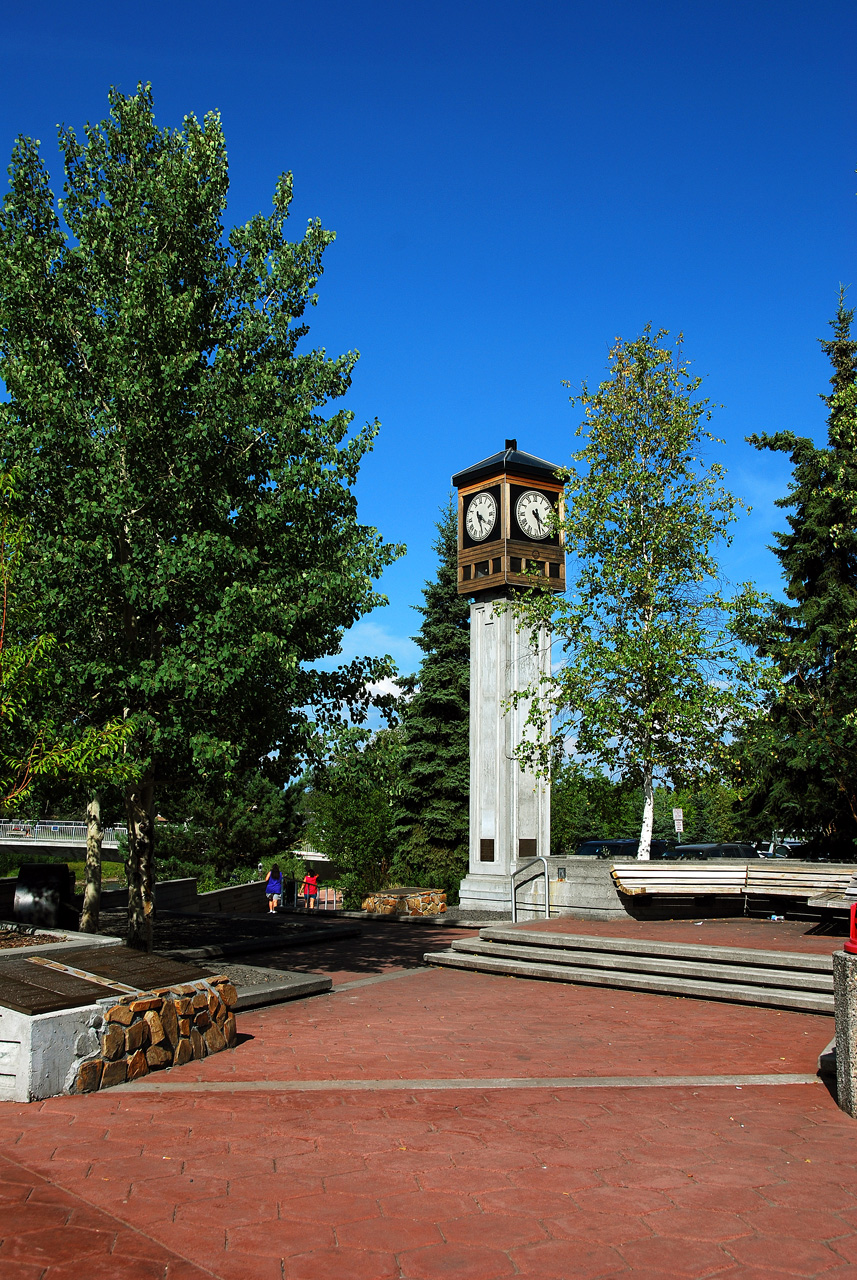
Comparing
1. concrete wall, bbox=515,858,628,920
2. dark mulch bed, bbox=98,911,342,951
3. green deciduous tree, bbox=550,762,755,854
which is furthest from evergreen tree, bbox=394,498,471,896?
concrete wall, bbox=515,858,628,920

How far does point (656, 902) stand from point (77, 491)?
1104 centimetres

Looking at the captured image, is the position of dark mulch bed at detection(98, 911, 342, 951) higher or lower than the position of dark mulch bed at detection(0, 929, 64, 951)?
lower

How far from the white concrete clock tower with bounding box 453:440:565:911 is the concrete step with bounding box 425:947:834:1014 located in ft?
18.8

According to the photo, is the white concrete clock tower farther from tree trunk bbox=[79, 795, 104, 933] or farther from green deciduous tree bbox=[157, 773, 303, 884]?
green deciduous tree bbox=[157, 773, 303, 884]

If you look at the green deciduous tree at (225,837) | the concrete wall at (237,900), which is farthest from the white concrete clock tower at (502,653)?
the green deciduous tree at (225,837)

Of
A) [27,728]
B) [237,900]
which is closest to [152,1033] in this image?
[27,728]

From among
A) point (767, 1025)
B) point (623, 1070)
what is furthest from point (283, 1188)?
point (767, 1025)

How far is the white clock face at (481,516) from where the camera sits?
2042 centimetres

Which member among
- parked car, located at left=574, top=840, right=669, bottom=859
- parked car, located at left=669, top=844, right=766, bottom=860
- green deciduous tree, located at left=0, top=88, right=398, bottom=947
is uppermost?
green deciduous tree, located at left=0, top=88, right=398, bottom=947

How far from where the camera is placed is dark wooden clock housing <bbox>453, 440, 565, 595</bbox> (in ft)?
65.7

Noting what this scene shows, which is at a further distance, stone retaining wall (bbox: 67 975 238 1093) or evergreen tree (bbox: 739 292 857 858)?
evergreen tree (bbox: 739 292 857 858)

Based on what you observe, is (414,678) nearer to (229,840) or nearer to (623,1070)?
(229,840)

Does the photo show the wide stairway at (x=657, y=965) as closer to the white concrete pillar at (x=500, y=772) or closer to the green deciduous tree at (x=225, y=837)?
the white concrete pillar at (x=500, y=772)

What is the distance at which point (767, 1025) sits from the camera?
29.7 feet
